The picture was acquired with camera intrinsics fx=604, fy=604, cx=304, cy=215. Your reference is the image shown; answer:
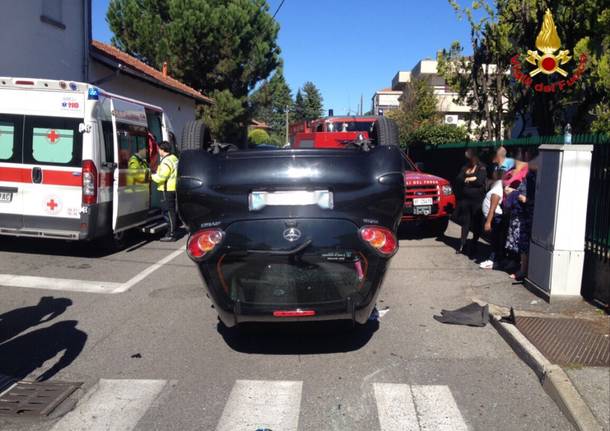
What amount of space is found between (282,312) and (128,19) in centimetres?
2444

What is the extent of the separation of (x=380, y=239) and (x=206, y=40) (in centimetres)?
2364

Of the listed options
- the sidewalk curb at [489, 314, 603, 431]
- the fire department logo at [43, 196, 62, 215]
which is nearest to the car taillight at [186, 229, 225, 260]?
the sidewalk curb at [489, 314, 603, 431]

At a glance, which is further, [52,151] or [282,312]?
[52,151]

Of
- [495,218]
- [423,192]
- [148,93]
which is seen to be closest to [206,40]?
[148,93]

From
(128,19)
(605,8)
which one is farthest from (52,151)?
(128,19)

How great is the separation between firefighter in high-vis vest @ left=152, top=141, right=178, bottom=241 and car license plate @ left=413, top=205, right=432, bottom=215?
4449 mm

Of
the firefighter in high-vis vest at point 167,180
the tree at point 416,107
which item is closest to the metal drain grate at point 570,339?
the firefighter in high-vis vest at point 167,180

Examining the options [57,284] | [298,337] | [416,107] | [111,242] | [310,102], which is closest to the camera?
[298,337]

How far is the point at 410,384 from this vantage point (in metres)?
4.64

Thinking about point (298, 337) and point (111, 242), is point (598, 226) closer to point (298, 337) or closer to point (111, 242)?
point (298, 337)

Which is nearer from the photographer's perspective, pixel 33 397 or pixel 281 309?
pixel 33 397

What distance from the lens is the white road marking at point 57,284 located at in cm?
752

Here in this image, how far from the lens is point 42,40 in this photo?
1457 cm

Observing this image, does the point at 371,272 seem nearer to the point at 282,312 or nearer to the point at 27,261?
the point at 282,312
